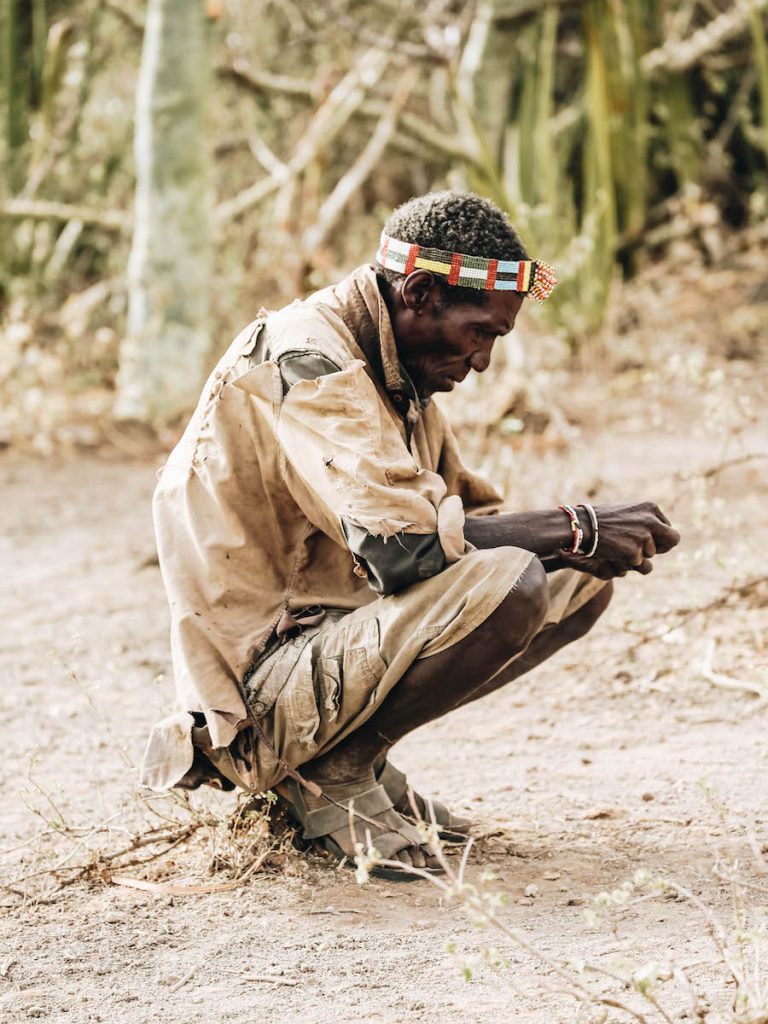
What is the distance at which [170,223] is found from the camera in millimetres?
7066

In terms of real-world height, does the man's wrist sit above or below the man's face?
below

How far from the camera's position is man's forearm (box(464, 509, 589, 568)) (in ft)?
8.64

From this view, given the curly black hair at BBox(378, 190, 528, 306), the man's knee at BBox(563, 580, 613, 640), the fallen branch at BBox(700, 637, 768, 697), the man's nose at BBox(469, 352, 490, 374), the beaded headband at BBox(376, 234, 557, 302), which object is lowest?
the fallen branch at BBox(700, 637, 768, 697)

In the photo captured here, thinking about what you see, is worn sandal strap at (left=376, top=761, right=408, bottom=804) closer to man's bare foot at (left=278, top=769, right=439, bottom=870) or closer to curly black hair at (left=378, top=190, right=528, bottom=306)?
man's bare foot at (left=278, top=769, right=439, bottom=870)

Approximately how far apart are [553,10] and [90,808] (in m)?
6.07

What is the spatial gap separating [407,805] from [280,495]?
0.73m

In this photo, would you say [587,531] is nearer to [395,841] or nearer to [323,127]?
[395,841]

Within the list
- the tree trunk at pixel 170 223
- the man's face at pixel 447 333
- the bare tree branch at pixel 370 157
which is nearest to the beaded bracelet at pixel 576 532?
the man's face at pixel 447 333

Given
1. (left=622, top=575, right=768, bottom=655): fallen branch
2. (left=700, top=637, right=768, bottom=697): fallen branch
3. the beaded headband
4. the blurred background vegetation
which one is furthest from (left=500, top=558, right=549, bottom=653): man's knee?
the blurred background vegetation

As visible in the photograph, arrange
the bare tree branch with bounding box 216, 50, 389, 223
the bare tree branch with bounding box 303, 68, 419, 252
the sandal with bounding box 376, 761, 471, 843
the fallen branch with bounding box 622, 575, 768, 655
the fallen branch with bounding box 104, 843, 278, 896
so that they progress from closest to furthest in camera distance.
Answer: the fallen branch with bounding box 104, 843, 278, 896
the sandal with bounding box 376, 761, 471, 843
the fallen branch with bounding box 622, 575, 768, 655
the bare tree branch with bounding box 303, 68, 419, 252
the bare tree branch with bounding box 216, 50, 389, 223

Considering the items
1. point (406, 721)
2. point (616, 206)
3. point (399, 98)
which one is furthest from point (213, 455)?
point (616, 206)

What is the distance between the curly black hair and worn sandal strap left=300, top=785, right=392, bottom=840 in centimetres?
100

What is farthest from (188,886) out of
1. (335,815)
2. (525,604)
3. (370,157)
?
(370,157)

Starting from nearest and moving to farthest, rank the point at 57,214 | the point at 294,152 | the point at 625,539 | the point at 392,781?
the point at 625,539
the point at 392,781
the point at 57,214
the point at 294,152
